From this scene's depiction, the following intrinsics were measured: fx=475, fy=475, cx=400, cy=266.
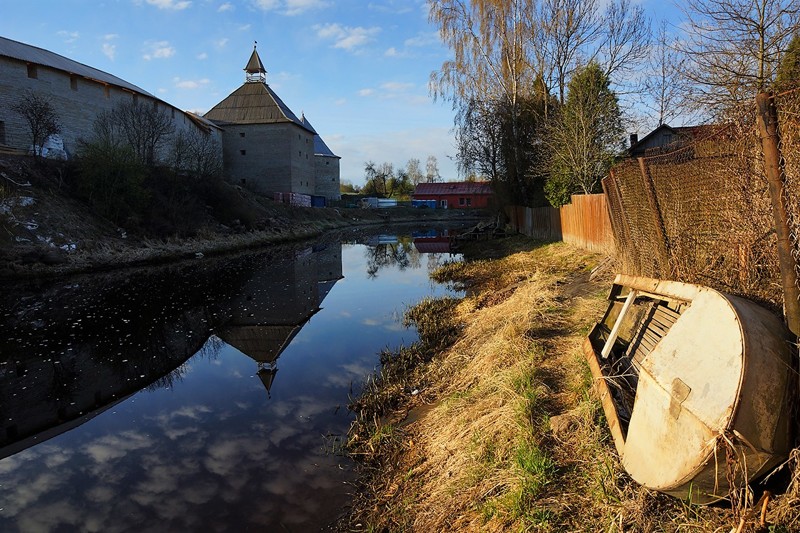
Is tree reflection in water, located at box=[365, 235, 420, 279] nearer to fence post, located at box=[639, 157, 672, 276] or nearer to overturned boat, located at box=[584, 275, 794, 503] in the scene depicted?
fence post, located at box=[639, 157, 672, 276]

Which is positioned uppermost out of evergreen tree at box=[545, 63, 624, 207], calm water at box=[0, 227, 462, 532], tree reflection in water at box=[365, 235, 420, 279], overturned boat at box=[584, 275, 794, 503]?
evergreen tree at box=[545, 63, 624, 207]

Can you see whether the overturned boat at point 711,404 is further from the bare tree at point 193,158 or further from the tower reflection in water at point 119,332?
the bare tree at point 193,158

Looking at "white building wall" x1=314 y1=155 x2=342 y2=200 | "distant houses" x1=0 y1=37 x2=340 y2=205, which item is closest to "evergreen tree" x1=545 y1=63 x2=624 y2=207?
"distant houses" x1=0 y1=37 x2=340 y2=205

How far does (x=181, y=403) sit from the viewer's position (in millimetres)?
6371

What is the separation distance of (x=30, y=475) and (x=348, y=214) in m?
49.7

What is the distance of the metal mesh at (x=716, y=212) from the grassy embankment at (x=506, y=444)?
124cm

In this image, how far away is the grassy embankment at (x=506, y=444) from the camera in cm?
271

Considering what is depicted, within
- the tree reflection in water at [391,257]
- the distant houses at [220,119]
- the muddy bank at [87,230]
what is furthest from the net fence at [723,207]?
the distant houses at [220,119]

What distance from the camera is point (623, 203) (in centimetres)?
552

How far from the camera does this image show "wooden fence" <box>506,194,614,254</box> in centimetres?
1216

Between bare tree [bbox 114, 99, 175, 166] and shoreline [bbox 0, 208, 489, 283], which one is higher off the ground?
bare tree [bbox 114, 99, 175, 166]

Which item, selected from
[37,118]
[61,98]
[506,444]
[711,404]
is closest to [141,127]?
[61,98]

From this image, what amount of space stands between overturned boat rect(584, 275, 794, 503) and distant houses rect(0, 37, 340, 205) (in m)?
28.4

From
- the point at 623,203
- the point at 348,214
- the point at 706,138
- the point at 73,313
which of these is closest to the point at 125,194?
the point at 73,313
